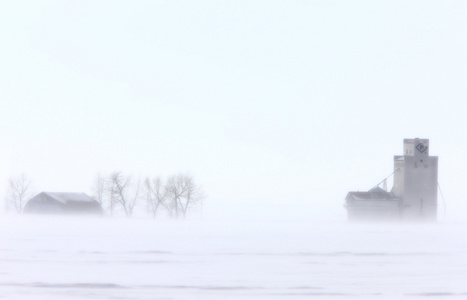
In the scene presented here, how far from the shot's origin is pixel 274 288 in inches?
713

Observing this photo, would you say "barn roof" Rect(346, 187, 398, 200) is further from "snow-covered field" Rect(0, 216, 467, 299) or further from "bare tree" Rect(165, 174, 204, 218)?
"snow-covered field" Rect(0, 216, 467, 299)

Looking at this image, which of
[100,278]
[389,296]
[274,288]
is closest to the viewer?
[389,296]

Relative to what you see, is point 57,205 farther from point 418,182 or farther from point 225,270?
point 225,270

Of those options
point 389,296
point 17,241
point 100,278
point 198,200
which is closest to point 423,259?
point 389,296

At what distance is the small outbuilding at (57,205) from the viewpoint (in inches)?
2931

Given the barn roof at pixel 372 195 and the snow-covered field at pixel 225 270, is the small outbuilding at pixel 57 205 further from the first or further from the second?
the snow-covered field at pixel 225 270

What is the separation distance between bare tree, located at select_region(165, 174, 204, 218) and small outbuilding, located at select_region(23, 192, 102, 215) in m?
8.75

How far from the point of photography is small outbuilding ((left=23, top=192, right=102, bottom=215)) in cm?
7444

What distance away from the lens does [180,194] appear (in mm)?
80000

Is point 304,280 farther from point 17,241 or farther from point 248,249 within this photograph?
point 17,241

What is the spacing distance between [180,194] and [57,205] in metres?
13.8

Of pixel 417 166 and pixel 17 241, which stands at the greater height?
pixel 417 166

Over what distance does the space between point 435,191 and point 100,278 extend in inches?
2289

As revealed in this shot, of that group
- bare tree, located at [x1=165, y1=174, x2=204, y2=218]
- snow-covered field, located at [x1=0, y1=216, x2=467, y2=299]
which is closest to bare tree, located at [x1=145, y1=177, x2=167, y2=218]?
bare tree, located at [x1=165, y1=174, x2=204, y2=218]
